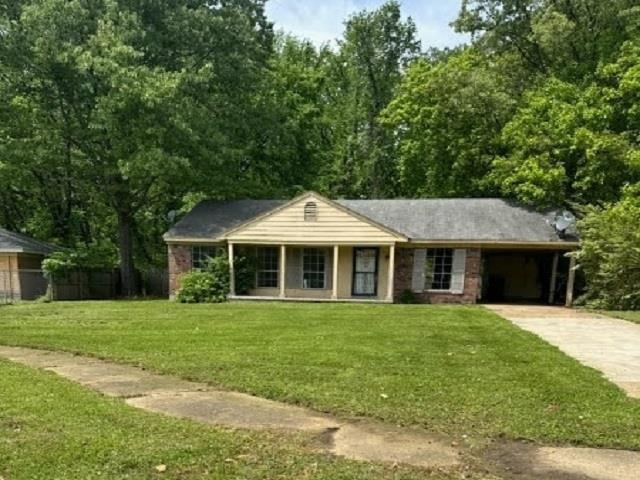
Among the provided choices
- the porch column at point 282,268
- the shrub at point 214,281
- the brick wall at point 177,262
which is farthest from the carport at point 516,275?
the brick wall at point 177,262

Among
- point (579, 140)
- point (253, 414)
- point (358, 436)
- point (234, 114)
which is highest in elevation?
point (234, 114)

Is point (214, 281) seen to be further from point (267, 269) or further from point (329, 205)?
point (329, 205)

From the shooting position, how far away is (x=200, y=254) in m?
19.6

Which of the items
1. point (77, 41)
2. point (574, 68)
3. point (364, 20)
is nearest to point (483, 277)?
point (574, 68)

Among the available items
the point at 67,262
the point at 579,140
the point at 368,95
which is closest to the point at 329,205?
the point at 579,140

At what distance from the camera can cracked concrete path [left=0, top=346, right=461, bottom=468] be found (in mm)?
4336

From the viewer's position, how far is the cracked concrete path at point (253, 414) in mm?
4336

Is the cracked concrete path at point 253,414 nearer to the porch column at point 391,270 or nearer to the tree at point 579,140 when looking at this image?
the porch column at point 391,270

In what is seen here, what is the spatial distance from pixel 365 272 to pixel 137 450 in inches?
588

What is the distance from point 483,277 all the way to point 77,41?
17045 mm

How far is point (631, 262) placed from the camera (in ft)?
50.0

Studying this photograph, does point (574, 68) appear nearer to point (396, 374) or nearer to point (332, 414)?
point (396, 374)

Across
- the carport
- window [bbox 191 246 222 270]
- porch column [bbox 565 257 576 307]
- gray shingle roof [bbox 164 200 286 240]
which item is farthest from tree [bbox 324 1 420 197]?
porch column [bbox 565 257 576 307]

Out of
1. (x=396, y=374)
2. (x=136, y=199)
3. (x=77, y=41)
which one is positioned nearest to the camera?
(x=396, y=374)
